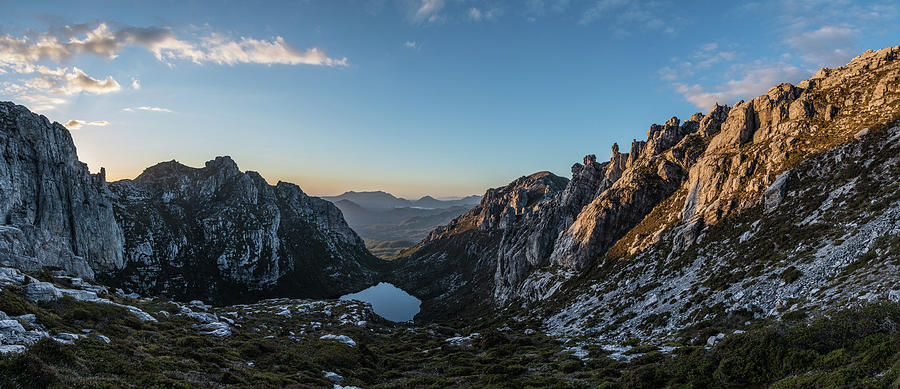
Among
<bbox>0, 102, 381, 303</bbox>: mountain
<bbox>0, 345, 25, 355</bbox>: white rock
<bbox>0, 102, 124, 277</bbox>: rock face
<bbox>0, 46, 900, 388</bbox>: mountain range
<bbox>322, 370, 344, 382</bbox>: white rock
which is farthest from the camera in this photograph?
<bbox>0, 102, 381, 303</bbox>: mountain

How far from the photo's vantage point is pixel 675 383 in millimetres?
18484

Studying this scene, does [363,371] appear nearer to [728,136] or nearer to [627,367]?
[627,367]

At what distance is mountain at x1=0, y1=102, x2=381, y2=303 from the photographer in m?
90.2

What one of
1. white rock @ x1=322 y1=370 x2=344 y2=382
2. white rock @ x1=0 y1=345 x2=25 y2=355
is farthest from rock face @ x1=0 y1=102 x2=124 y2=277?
white rock @ x1=0 y1=345 x2=25 y2=355

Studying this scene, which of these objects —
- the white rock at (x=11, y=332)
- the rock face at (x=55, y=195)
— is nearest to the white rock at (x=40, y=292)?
the white rock at (x=11, y=332)

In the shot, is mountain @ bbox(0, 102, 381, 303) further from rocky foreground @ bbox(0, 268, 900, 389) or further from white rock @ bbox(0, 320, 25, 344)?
white rock @ bbox(0, 320, 25, 344)

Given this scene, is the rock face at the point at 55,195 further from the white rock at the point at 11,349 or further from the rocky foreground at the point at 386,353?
the white rock at the point at 11,349

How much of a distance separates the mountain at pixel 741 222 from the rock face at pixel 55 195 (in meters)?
109

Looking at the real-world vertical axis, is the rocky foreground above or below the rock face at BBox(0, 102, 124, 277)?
below

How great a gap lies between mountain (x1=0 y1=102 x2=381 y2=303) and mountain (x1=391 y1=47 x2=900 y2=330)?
281ft

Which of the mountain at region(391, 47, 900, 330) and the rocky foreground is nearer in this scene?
the rocky foreground

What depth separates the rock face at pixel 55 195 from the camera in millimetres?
89500

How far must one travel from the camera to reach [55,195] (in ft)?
349

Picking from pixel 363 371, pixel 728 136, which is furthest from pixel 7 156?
pixel 728 136
